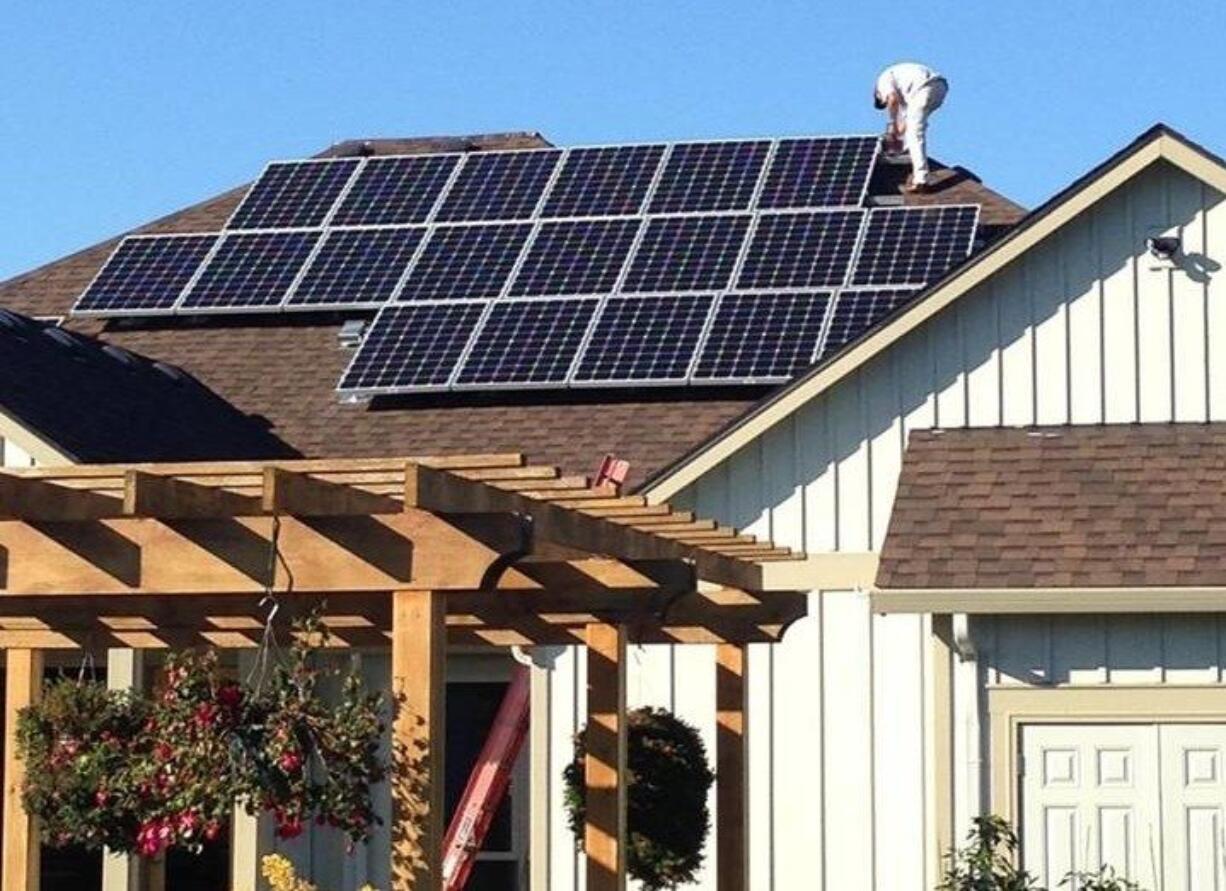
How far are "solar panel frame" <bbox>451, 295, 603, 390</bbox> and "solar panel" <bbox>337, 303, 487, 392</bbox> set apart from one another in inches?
4.3

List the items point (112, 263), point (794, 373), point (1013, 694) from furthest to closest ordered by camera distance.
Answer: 1. point (112, 263)
2. point (794, 373)
3. point (1013, 694)

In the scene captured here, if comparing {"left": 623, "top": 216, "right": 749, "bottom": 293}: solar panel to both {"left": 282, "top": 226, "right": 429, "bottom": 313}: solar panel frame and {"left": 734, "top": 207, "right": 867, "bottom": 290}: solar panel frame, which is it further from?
{"left": 282, "top": 226, "right": 429, "bottom": 313}: solar panel frame

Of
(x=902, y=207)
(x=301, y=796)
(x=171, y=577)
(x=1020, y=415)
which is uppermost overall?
(x=902, y=207)

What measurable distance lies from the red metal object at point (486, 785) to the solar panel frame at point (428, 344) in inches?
122

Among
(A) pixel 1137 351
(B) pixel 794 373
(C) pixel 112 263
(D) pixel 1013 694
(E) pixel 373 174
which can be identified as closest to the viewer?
(D) pixel 1013 694

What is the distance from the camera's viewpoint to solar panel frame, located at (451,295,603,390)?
70.5ft

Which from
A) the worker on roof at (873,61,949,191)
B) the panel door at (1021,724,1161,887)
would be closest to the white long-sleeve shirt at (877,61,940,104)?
the worker on roof at (873,61,949,191)

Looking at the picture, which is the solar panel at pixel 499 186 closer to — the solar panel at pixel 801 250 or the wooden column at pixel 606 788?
the solar panel at pixel 801 250

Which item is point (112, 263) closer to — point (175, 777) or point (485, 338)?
point (485, 338)

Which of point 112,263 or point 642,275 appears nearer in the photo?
point 642,275

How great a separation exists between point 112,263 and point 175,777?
15.9 metres

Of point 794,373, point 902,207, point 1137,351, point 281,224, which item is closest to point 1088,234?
point 1137,351

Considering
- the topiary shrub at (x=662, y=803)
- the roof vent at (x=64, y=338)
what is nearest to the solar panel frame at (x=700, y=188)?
the roof vent at (x=64, y=338)

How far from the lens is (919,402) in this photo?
730 inches
